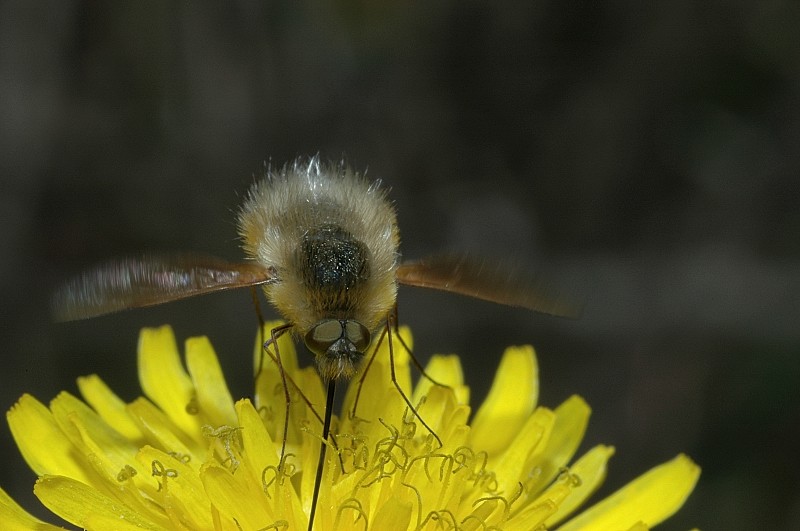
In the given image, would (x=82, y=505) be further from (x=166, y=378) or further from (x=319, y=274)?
(x=319, y=274)

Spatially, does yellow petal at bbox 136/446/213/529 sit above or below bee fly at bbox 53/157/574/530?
below

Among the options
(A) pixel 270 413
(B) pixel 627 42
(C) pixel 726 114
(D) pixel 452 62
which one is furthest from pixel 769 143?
(A) pixel 270 413

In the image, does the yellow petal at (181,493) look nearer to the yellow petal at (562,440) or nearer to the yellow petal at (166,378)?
the yellow petal at (166,378)

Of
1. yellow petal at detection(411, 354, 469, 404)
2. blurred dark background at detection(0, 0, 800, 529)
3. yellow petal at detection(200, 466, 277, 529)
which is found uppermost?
blurred dark background at detection(0, 0, 800, 529)

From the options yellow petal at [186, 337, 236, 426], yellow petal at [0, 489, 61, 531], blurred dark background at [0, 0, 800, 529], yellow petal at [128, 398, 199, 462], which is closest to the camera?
yellow petal at [0, 489, 61, 531]

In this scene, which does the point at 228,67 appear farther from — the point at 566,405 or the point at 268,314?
the point at 566,405

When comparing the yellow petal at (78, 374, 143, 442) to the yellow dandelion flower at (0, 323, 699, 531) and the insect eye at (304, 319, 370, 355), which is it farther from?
the insect eye at (304, 319, 370, 355)

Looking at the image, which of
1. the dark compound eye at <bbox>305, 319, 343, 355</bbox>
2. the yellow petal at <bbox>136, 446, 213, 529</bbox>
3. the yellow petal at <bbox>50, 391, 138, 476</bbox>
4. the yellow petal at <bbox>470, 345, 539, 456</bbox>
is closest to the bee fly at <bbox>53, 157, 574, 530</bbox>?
the dark compound eye at <bbox>305, 319, 343, 355</bbox>
